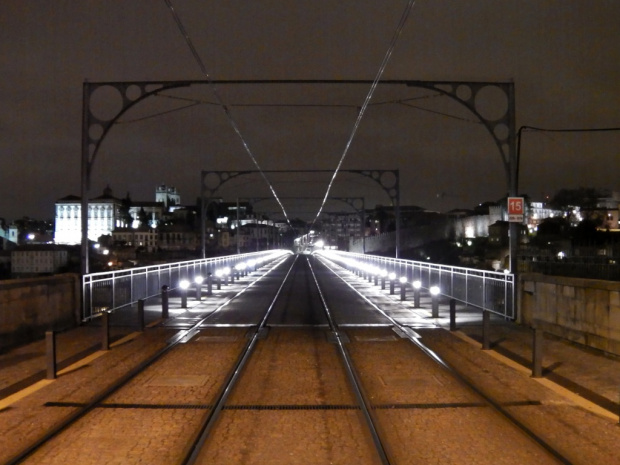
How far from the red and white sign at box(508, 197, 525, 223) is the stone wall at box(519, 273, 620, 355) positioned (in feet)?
4.93

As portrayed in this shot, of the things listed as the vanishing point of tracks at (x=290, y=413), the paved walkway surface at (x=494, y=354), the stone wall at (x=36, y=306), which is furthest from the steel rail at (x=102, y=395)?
the stone wall at (x=36, y=306)

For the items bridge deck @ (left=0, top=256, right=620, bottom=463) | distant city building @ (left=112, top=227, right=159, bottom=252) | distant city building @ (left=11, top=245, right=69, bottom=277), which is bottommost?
distant city building @ (left=11, top=245, right=69, bottom=277)

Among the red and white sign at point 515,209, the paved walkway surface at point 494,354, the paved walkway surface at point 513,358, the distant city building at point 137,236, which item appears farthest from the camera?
the distant city building at point 137,236

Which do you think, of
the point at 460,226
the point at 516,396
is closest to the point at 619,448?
the point at 516,396

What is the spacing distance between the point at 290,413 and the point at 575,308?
816cm

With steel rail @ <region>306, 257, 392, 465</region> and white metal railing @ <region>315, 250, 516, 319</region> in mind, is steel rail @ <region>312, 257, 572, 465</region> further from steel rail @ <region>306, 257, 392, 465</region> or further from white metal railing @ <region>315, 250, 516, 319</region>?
white metal railing @ <region>315, 250, 516, 319</region>

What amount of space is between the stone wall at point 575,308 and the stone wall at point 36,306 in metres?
11.5

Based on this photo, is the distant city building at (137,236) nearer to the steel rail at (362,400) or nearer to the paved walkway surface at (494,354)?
the paved walkway surface at (494,354)

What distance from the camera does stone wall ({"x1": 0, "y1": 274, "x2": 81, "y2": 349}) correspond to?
47.3ft

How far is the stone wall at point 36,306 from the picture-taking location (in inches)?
568

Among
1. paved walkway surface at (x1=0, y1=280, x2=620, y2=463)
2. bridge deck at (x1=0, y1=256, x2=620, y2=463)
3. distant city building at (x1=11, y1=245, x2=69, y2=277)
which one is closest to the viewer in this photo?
bridge deck at (x1=0, y1=256, x2=620, y2=463)

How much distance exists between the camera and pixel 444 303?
25.7 m

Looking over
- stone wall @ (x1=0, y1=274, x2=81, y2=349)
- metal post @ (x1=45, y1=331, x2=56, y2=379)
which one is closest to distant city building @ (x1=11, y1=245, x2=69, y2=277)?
stone wall @ (x1=0, y1=274, x2=81, y2=349)

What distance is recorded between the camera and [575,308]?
1479 cm
